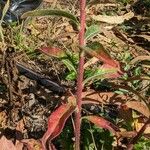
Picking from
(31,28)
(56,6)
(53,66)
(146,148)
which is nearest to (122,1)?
(56,6)

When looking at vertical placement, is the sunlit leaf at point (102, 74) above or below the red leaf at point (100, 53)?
below

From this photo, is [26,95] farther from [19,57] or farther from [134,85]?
[134,85]

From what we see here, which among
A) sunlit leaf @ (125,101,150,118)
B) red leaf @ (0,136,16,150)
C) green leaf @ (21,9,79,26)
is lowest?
red leaf @ (0,136,16,150)

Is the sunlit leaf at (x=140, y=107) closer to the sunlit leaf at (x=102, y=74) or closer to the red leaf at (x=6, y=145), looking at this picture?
the sunlit leaf at (x=102, y=74)

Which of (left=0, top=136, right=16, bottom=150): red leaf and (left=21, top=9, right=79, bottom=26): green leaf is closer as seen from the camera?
(left=21, top=9, right=79, bottom=26): green leaf

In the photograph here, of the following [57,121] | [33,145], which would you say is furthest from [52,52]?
[33,145]

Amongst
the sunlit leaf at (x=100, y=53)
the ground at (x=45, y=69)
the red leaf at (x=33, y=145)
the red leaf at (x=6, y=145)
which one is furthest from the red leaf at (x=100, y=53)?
the red leaf at (x=6, y=145)

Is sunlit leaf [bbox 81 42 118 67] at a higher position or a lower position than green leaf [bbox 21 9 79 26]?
lower

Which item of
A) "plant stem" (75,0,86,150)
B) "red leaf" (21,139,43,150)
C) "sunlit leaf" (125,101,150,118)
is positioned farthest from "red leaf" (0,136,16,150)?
"sunlit leaf" (125,101,150,118)

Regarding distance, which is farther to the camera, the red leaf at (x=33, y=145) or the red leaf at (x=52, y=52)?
the red leaf at (x=33, y=145)

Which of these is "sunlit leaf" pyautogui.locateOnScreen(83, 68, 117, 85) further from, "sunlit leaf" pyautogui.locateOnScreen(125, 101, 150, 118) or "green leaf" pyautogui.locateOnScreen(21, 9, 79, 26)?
"green leaf" pyautogui.locateOnScreen(21, 9, 79, 26)
